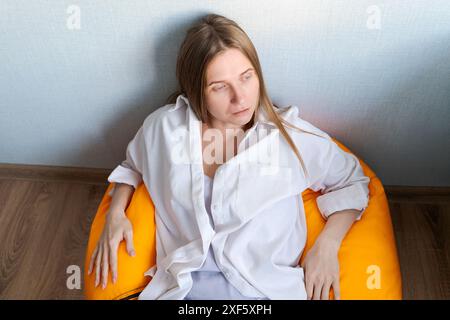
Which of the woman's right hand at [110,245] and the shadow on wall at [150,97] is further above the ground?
the shadow on wall at [150,97]

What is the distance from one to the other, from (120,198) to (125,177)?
6 centimetres

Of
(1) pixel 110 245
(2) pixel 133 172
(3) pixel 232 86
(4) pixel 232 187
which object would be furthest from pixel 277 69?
(1) pixel 110 245

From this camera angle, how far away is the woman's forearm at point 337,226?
122cm

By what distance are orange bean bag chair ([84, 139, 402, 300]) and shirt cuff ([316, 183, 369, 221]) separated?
0.05m

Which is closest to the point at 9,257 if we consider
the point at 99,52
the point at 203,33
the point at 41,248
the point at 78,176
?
the point at 41,248

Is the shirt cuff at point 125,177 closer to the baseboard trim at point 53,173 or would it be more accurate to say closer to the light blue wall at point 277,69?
the light blue wall at point 277,69

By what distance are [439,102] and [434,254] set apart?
49 centimetres

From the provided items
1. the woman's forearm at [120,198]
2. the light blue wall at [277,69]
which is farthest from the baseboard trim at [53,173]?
the woman's forearm at [120,198]

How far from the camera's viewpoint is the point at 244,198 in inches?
46.5

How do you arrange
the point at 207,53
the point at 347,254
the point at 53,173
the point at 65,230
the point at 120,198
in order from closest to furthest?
→ the point at 207,53 → the point at 347,254 → the point at 120,198 → the point at 65,230 → the point at 53,173

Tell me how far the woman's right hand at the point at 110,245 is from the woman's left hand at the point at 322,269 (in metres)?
0.43

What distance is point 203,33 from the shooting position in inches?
43.7

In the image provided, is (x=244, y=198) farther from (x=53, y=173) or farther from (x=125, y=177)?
(x=53, y=173)

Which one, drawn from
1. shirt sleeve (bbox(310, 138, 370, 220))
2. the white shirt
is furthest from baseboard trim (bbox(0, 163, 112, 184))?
shirt sleeve (bbox(310, 138, 370, 220))
